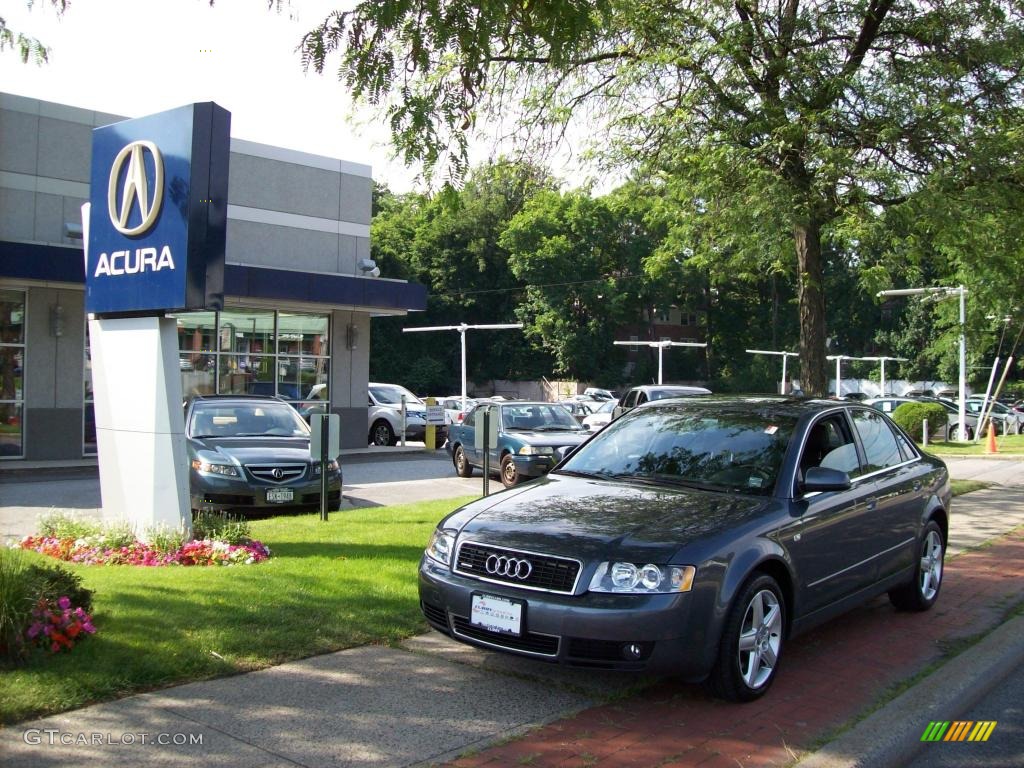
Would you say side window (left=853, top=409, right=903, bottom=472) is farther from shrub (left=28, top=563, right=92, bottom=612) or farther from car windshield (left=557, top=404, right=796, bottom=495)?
shrub (left=28, top=563, right=92, bottom=612)

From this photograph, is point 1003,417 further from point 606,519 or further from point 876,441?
point 606,519

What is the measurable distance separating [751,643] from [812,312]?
30.7ft

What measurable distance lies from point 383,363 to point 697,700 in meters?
62.2

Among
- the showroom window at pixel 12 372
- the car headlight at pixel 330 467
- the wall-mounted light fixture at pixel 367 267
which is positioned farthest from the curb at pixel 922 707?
the wall-mounted light fixture at pixel 367 267

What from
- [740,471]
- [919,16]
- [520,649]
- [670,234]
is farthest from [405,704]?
[919,16]

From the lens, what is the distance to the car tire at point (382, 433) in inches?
1024

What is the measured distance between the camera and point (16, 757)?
3.79 meters

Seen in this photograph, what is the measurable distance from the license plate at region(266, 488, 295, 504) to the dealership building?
169 inches

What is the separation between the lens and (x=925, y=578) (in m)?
7.25

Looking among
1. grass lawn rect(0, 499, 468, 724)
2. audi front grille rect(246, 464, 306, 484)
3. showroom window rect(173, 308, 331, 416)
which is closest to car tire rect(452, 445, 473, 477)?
A: showroom window rect(173, 308, 331, 416)

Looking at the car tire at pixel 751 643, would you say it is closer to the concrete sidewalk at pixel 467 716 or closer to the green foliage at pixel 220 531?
the concrete sidewalk at pixel 467 716

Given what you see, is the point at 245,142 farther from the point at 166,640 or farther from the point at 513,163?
the point at 166,640

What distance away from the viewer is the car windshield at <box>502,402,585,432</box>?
17.2 metres

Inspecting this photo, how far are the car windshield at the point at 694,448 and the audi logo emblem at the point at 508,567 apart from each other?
140 cm
